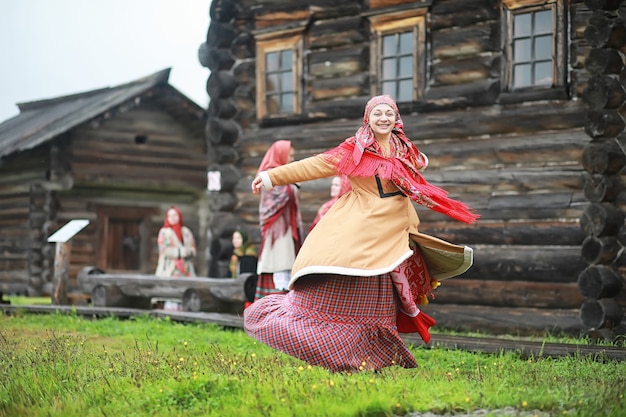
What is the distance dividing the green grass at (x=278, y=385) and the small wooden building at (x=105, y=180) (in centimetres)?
1260

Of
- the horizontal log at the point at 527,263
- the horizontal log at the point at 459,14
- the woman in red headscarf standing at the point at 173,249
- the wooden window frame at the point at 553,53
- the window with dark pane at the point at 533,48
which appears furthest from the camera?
the woman in red headscarf standing at the point at 173,249

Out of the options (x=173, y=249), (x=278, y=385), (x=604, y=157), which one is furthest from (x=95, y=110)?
(x=278, y=385)

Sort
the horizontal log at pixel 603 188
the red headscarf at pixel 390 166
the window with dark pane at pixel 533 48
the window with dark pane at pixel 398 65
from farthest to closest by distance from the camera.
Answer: the window with dark pane at pixel 398 65 < the window with dark pane at pixel 533 48 < the horizontal log at pixel 603 188 < the red headscarf at pixel 390 166

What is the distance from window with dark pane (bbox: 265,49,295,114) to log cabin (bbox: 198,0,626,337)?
25mm

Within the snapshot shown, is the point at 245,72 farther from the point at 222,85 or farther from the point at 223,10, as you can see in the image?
the point at 223,10

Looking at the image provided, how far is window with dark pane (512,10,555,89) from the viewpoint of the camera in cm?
1110

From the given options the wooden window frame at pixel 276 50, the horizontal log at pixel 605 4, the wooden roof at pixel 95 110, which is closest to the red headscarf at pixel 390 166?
the horizontal log at pixel 605 4

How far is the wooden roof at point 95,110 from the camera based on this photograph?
20.1 meters

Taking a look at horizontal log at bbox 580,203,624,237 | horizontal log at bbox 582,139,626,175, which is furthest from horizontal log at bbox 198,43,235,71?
horizontal log at bbox 580,203,624,237

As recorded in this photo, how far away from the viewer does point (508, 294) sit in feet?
36.7

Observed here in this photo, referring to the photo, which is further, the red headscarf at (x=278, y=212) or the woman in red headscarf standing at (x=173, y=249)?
the woman in red headscarf standing at (x=173, y=249)

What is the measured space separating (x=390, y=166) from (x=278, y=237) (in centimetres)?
397

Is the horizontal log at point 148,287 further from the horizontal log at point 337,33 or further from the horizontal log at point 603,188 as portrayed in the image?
the horizontal log at point 603,188

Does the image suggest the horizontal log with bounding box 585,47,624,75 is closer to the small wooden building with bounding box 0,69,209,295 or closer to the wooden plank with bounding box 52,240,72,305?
the wooden plank with bounding box 52,240,72,305
